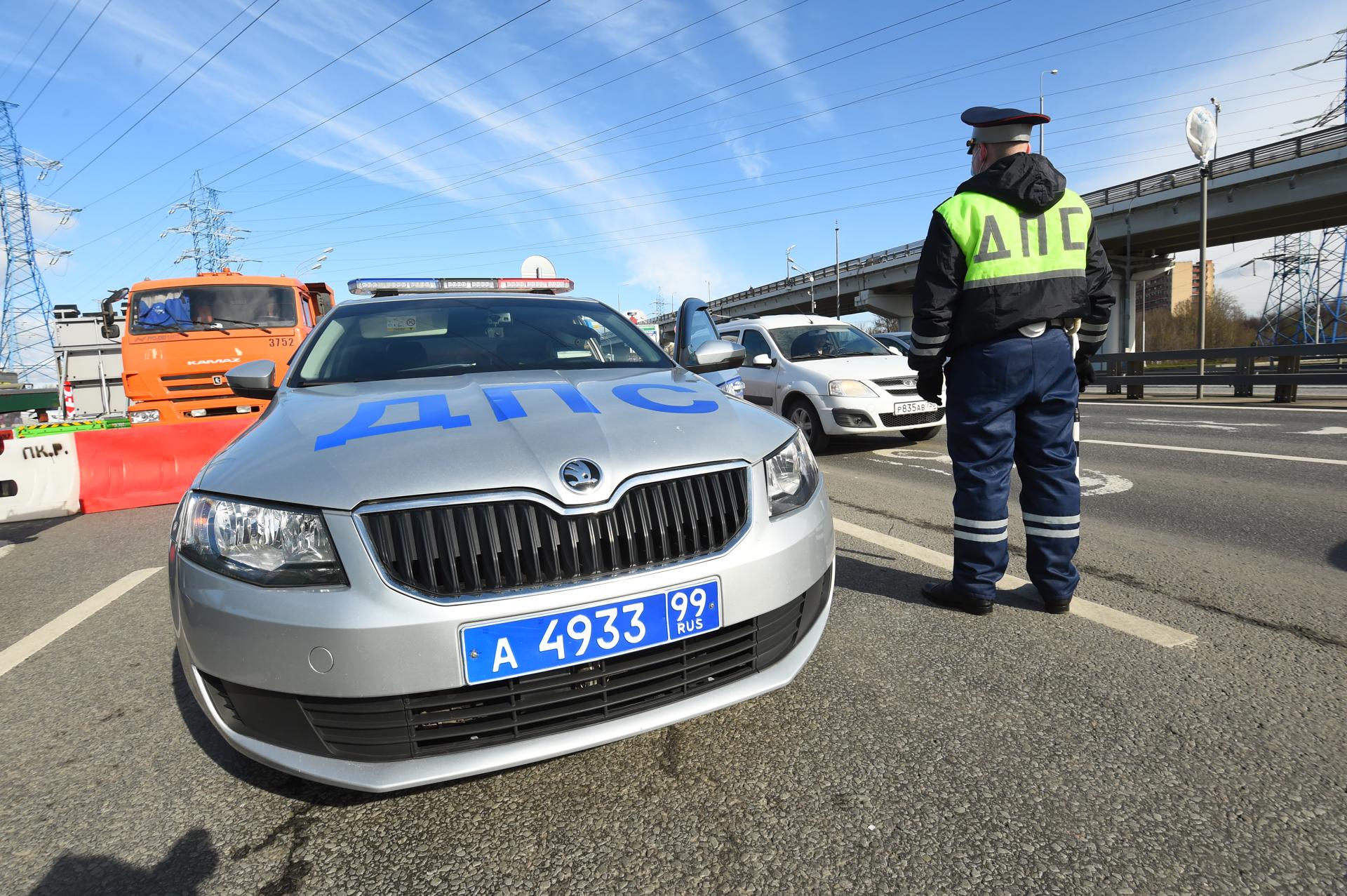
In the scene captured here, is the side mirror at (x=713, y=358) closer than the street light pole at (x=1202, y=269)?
Yes

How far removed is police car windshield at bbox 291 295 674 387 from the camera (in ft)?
10.1

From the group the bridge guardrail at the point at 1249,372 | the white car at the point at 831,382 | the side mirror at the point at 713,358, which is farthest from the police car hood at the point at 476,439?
the bridge guardrail at the point at 1249,372

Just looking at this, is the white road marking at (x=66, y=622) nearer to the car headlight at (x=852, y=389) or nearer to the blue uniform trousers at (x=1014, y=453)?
the blue uniform trousers at (x=1014, y=453)

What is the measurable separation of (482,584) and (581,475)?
357mm

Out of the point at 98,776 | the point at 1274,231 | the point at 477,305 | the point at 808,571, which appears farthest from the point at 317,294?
the point at 1274,231

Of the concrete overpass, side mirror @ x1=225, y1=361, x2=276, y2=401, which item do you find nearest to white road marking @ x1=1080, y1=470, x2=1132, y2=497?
side mirror @ x1=225, y1=361, x2=276, y2=401

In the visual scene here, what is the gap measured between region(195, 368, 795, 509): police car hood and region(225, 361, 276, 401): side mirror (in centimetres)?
51

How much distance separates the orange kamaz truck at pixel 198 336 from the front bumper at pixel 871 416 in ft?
21.6

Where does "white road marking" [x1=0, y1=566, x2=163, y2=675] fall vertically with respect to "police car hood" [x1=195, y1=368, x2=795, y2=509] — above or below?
below

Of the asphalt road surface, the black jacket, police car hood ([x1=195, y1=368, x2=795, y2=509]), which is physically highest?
the black jacket

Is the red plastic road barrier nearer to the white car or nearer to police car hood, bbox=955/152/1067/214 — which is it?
the white car

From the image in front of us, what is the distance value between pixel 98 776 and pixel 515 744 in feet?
4.57

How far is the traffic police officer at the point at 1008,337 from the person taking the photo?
294 cm

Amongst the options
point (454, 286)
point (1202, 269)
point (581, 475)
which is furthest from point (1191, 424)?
point (581, 475)
